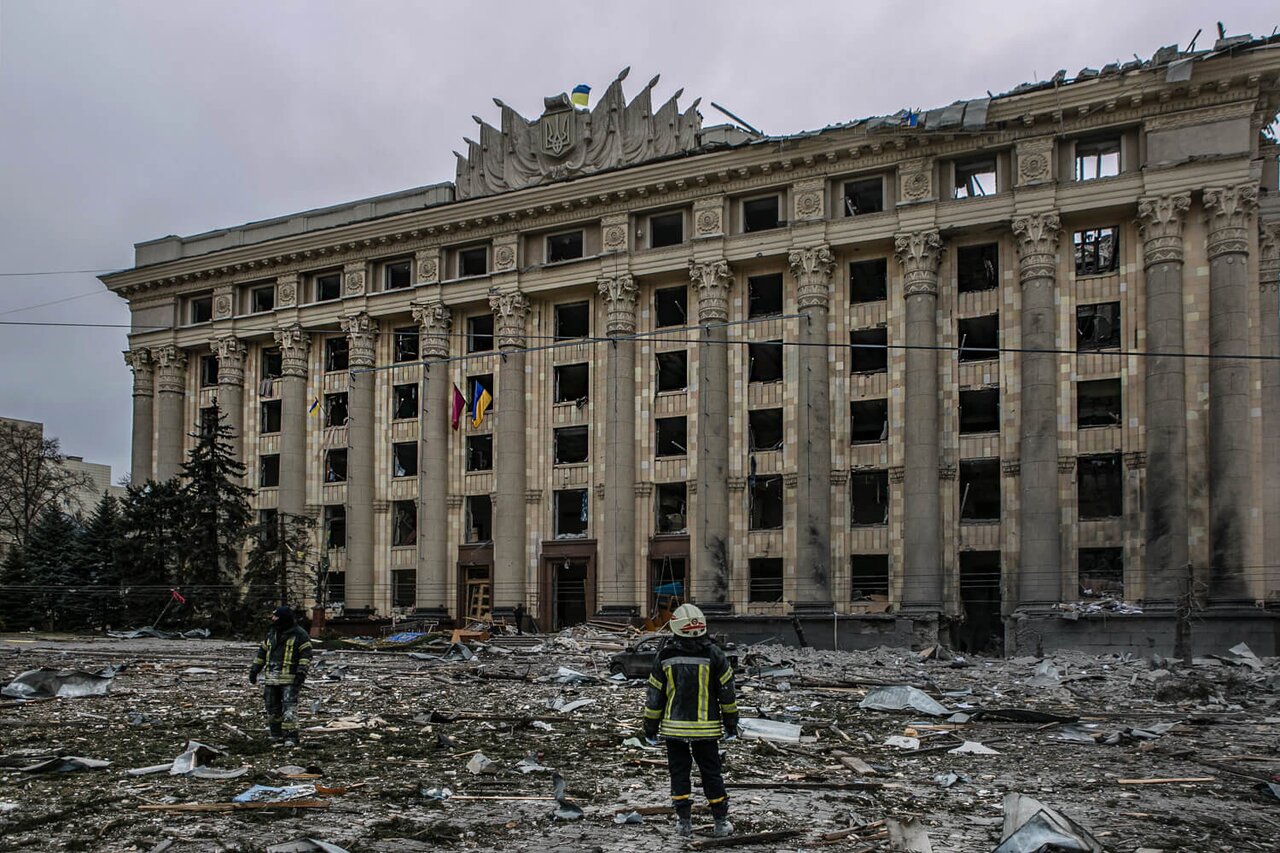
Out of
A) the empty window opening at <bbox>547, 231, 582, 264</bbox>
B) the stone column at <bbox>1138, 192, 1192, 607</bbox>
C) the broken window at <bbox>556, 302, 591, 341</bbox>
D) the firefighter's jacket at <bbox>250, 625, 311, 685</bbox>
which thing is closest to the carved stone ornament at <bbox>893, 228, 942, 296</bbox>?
the stone column at <bbox>1138, 192, 1192, 607</bbox>

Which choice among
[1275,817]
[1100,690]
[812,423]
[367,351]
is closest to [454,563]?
[367,351]

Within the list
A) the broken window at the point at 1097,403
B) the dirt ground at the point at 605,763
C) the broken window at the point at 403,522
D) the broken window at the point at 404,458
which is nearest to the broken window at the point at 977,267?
the broken window at the point at 1097,403

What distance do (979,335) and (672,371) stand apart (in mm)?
10883

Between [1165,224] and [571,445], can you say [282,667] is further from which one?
[571,445]

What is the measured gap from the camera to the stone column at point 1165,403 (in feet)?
107

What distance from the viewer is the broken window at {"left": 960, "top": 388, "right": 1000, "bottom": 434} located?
36812 mm

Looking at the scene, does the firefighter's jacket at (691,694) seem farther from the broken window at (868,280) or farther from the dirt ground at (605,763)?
the broken window at (868,280)

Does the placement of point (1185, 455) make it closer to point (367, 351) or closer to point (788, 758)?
point (788, 758)

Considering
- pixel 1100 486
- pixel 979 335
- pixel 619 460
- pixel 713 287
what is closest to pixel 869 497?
pixel 979 335

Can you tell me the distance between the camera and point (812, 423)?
125ft

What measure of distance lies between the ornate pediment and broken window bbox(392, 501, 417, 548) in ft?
41.8

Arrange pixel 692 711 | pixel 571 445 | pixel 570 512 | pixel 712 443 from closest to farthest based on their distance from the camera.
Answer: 1. pixel 692 711
2. pixel 712 443
3. pixel 570 512
4. pixel 571 445

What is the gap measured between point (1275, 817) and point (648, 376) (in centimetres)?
3216

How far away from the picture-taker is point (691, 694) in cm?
953
